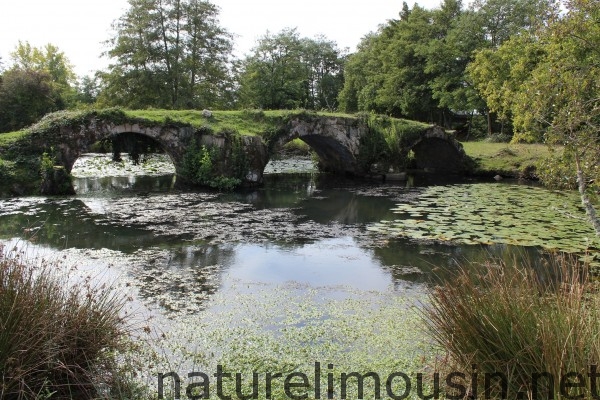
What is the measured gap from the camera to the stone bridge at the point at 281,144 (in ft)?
57.3

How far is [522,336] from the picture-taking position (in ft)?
11.2

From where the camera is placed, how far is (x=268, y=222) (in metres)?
13.5

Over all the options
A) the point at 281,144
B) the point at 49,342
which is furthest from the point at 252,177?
the point at 49,342

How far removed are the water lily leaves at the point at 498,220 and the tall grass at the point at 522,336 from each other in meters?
4.88

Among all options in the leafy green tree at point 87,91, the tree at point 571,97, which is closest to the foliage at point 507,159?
the tree at point 571,97

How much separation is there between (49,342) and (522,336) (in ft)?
11.8

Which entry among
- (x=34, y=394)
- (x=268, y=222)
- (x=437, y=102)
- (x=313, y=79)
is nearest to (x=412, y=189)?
(x=268, y=222)

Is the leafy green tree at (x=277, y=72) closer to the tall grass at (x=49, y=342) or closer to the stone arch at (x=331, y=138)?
the stone arch at (x=331, y=138)

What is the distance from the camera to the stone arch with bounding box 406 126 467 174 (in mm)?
26609

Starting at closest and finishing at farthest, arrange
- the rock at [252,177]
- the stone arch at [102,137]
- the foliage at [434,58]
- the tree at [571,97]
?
the tree at [571,97] < the stone arch at [102,137] < the rock at [252,177] < the foliage at [434,58]

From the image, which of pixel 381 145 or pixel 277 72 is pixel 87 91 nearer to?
pixel 277 72

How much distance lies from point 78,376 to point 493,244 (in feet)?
29.9

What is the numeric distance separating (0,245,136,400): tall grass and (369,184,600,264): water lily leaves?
722cm

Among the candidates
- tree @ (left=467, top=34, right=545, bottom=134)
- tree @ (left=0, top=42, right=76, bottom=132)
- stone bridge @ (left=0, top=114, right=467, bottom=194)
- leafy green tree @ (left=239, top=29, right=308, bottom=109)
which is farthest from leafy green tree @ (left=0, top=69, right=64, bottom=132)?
tree @ (left=467, top=34, right=545, bottom=134)
